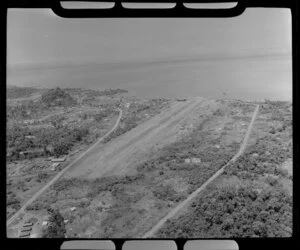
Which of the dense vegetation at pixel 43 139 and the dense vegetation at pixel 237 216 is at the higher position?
the dense vegetation at pixel 43 139

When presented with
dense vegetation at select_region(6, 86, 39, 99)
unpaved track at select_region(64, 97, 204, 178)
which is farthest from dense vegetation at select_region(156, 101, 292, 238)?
dense vegetation at select_region(6, 86, 39, 99)

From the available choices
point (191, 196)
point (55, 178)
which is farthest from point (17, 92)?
point (191, 196)

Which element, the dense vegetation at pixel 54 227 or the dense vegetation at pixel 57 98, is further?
the dense vegetation at pixel 57 98

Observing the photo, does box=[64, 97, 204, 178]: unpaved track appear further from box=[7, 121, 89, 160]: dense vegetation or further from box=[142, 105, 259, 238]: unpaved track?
box=[142, 105, 259, 238]: unpaved track

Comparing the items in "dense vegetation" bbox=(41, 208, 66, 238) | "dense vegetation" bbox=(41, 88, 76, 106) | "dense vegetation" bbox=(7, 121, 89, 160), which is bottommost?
"dense vegetation" bbox=(41, 208, 66, 238)

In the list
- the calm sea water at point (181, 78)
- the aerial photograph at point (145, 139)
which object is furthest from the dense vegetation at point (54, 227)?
the calm sea water at point (181, 78)

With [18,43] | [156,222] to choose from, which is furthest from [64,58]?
[156,222]

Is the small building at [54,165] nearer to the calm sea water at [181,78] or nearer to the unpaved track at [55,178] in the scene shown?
the unpaved track at [55,178]
